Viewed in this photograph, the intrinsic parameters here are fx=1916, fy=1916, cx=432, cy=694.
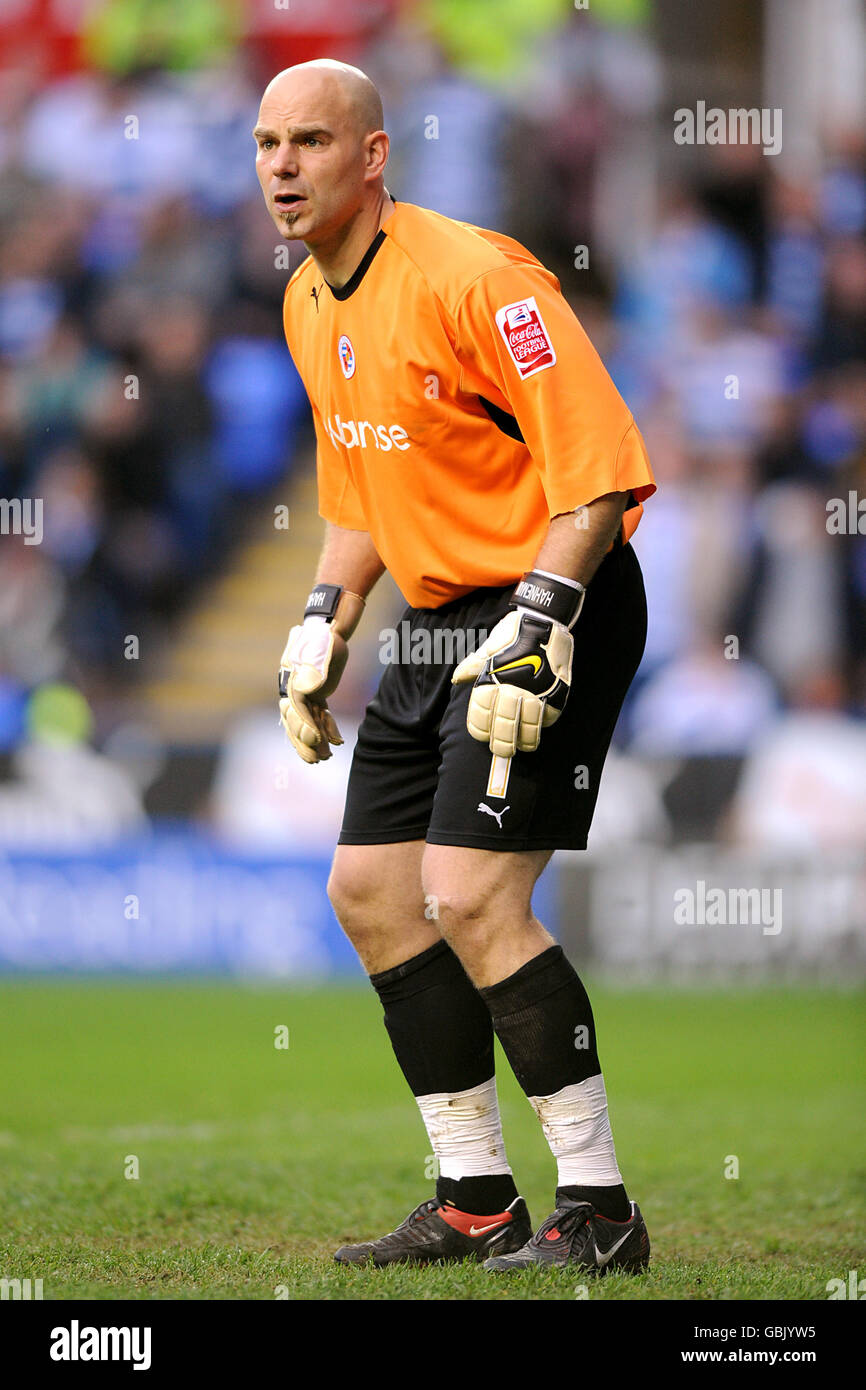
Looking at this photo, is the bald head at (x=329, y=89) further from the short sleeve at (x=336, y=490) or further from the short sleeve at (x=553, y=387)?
the short sleeve at (x=336, y=490)

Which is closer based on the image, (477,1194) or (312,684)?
(477,1194)

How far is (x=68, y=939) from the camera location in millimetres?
11234

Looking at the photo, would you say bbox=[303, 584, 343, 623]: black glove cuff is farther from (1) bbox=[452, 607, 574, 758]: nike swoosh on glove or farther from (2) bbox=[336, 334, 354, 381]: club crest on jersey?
(1) bbox=[452, 607, 574, 758]: nike swoosh on glove

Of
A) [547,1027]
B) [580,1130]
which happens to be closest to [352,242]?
[547,1027]

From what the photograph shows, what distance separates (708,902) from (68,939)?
3.72m

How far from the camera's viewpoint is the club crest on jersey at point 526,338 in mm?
3982

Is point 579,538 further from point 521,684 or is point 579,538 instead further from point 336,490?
point 336,490

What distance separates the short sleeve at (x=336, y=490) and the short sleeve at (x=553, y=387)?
74 centimetres

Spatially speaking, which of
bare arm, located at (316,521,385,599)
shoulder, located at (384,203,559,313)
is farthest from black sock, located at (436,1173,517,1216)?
shoulder, located at (384,203,559,313)

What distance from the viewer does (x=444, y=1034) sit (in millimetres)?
4441

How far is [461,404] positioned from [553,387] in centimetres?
29
